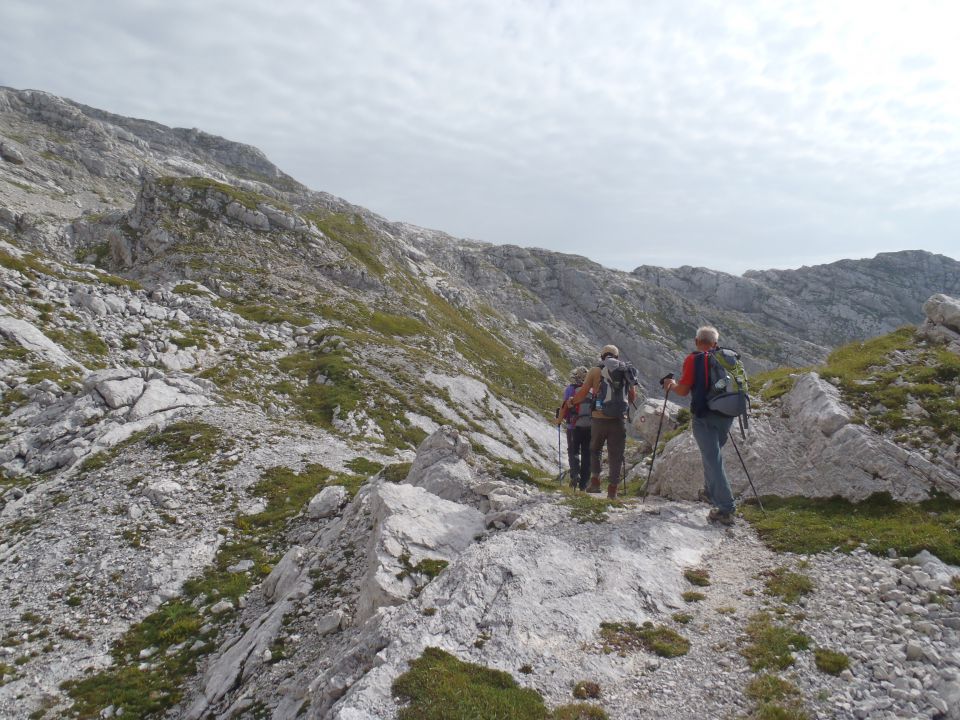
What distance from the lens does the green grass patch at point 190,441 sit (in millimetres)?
21312

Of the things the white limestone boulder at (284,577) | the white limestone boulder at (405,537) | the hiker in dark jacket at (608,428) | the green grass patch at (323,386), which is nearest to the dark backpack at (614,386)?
the hiker in dark jacket at (608,428)

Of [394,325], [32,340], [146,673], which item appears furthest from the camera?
[394,325]

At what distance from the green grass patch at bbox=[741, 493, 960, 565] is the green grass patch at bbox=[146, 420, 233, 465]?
21.0 metres

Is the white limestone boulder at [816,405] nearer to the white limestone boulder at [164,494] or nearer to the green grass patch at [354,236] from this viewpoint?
the white limestone boulder at [164,494]

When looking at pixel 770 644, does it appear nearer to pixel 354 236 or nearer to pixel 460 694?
pixel 460 694

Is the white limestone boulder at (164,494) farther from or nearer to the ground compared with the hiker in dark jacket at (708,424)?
nearer to the ground

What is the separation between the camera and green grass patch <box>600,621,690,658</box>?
7906 millimetres

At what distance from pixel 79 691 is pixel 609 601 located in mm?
11891

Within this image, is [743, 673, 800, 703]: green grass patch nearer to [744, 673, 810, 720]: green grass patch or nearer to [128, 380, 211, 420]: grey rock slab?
[744, 673, 810, 720]: green grass patch

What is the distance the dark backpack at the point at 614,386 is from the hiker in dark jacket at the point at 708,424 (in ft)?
7.60

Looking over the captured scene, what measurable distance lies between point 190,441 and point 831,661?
23.6 meters

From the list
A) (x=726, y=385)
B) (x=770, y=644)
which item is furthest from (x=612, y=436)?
(x=770, y=644)

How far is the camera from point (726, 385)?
1220 cm

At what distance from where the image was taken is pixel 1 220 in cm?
7281
